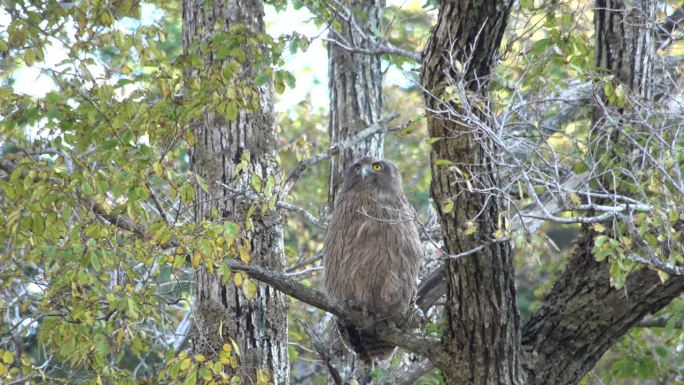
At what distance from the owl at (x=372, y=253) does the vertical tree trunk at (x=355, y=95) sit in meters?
0.88

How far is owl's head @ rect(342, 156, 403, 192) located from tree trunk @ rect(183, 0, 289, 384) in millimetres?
877

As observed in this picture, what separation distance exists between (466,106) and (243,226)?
196cm

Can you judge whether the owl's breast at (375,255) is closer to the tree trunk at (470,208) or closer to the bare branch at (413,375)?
the bare branch at (413,375)

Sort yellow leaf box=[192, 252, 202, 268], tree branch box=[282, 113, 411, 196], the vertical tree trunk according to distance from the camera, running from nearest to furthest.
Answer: yellow leaf box=[192, 252, 202, 268], tree branch box=[282, 113, 411, 196], the vertical tree trunk

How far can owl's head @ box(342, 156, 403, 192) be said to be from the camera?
629cm

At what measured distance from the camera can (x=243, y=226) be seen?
547 cm

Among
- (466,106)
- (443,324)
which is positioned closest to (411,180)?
(443,324)

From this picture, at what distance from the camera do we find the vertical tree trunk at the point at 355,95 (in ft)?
23.7

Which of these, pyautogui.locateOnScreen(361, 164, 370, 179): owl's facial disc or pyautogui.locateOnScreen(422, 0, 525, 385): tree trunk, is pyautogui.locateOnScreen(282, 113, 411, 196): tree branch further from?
pyautogui.locateOnScreen(422, 0, 525, 385): tree trunk

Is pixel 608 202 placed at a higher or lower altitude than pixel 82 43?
lower

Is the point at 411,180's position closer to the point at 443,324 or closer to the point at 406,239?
the point at 406,239

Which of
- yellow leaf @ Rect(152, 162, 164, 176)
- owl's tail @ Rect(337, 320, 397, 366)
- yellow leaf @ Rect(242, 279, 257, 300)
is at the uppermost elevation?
yellow leaf @ Rect(152, 162, 164, 176)

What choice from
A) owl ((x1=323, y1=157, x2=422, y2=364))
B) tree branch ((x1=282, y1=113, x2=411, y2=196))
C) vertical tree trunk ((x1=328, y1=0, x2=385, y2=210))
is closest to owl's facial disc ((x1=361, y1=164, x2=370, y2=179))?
owl ((x1=323, y1=157, x2=422, y2=364))

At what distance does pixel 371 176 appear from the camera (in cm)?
634
